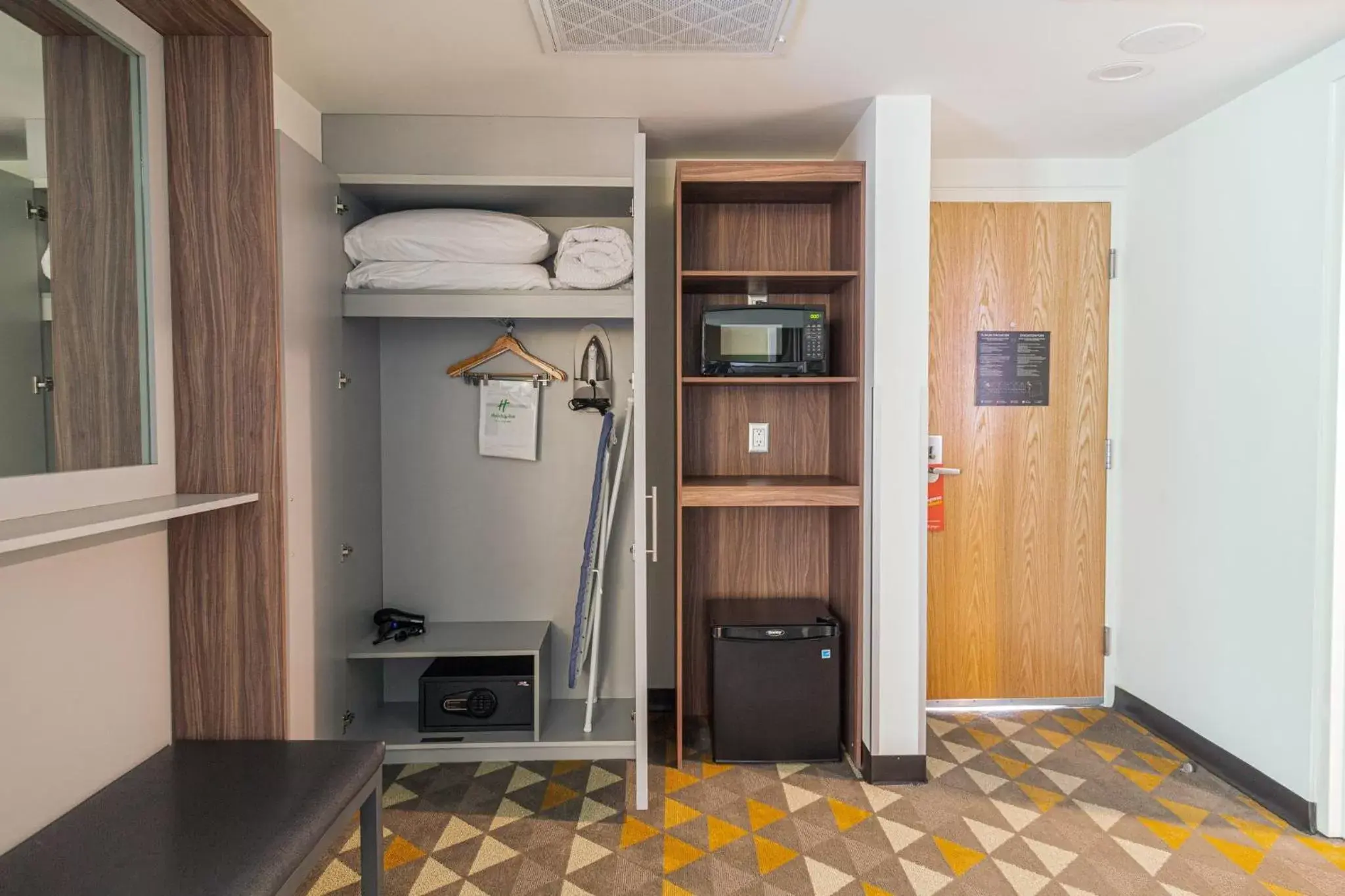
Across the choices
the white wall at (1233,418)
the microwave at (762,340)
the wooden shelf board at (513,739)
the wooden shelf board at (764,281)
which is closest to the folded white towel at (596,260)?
the wooden shelf board at (764,281)

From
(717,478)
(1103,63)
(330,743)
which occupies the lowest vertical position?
(330,743)

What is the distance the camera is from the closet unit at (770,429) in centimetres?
292

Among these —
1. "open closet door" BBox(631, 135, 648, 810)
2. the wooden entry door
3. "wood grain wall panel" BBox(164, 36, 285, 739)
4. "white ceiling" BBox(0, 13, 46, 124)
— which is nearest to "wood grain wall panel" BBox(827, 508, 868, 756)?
the wooden entry door

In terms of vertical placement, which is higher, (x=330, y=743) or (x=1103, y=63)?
(x=1103, y=63)

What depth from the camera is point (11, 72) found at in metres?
1.23

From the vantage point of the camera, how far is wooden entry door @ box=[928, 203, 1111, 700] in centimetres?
323

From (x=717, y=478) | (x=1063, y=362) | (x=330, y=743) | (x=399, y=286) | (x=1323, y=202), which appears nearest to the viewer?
(x=330, y=743)

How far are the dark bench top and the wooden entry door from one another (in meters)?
2.52

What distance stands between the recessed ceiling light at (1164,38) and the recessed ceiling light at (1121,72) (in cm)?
8

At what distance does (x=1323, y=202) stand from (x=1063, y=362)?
1.09 meters

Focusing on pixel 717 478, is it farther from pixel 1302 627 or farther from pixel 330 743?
pixel 1302 627

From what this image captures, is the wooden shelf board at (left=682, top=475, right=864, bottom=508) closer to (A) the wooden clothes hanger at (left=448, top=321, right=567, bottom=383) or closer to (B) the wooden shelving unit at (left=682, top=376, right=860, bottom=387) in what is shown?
(B) the wooden shelving unit at (left=682, top=376, right=860, bottom=387)

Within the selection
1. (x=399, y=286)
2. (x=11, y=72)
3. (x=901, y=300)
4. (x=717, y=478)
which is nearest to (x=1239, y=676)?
(x=901, y=300)

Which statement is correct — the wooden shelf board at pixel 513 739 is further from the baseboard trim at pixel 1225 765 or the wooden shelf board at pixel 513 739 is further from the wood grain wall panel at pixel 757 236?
the baseboard trim at pixel 1225 765
